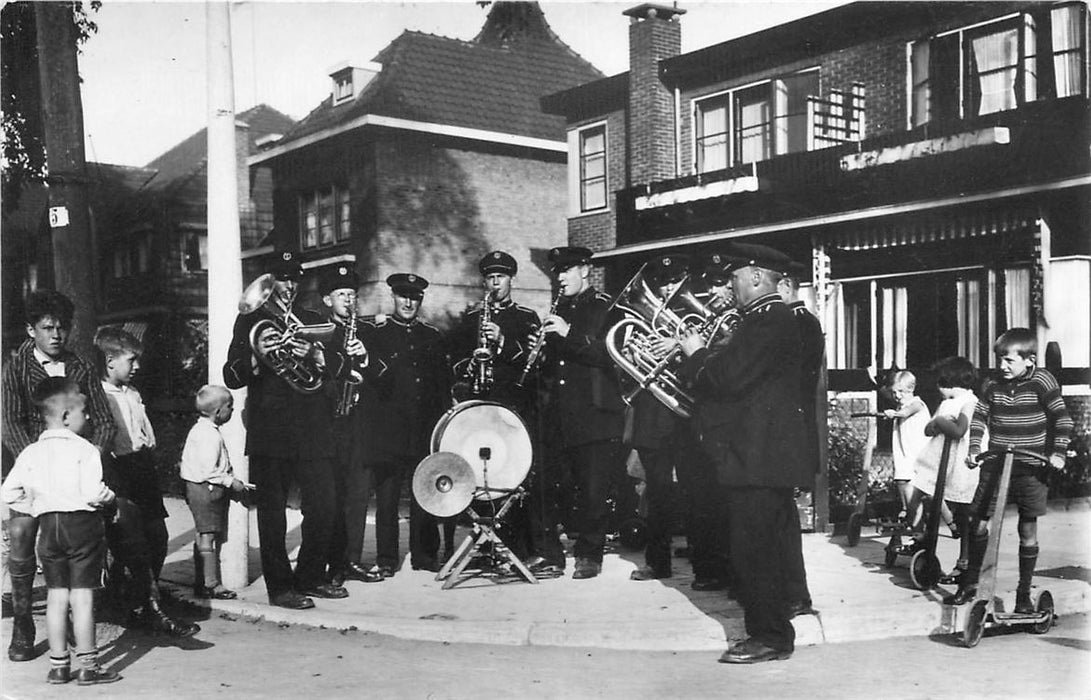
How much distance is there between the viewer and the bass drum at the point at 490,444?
7262 mm

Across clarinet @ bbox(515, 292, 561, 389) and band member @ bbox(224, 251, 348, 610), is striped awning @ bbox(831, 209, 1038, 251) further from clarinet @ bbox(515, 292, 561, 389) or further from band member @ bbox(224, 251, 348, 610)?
band member @ bbox(224, 251, 348, 610)

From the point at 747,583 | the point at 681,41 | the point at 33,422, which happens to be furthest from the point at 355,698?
the point at 681,41

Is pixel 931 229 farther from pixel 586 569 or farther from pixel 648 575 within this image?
pixel 586 569

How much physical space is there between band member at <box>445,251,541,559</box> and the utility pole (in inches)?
129

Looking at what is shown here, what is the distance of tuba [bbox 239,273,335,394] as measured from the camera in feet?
21.4

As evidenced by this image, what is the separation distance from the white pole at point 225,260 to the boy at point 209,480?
0.11m

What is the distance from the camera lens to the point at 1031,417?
630cm

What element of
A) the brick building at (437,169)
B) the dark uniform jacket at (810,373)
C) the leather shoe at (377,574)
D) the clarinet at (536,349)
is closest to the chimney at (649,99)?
the brick building at (437,169)

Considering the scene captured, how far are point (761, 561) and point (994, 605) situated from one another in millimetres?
1613

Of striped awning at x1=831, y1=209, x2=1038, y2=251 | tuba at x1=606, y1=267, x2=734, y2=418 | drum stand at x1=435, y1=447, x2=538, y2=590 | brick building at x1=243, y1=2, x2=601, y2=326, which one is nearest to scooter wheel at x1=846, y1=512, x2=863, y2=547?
tuba at x1=606, y1=267, x2=734, y2=418

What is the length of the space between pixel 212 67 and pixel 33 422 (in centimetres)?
279

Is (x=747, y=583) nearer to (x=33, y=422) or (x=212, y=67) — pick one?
(x=33, y=422)

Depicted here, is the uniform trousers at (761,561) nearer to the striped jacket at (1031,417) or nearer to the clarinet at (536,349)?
the striped jacket at (1031,417)

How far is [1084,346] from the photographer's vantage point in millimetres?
11289
